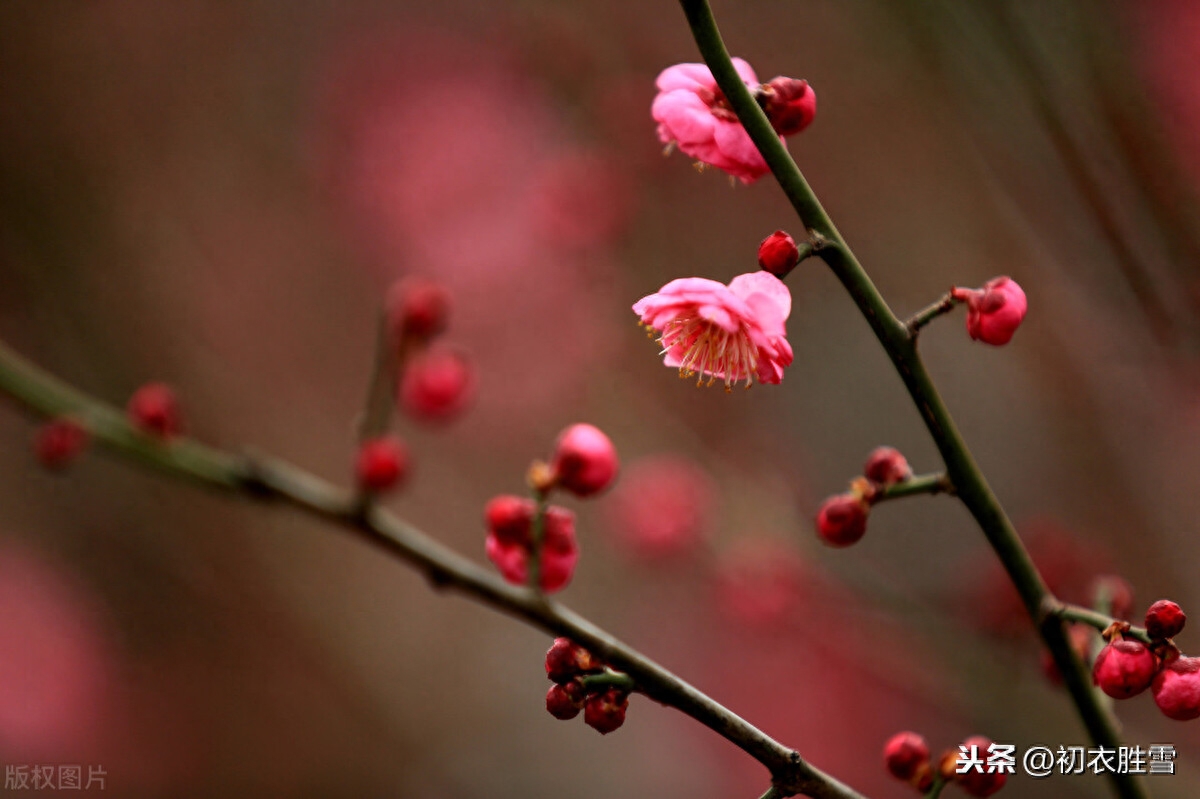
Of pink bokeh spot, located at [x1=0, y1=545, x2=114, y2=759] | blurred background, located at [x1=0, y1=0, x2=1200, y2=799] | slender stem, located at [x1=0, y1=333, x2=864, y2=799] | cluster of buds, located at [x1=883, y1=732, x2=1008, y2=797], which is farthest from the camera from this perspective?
pink bokeh spot, located at [x1=0, y1=545, x2=114, y2=759]

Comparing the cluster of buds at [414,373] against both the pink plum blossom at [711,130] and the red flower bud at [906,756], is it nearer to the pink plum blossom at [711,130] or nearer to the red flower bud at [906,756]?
the pink plum blossom at [711,130]

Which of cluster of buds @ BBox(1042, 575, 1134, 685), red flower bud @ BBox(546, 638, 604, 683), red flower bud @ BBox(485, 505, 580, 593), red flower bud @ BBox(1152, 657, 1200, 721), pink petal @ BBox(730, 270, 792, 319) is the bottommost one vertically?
red flower bud @ BBox(1152, 657, 1200, 721)

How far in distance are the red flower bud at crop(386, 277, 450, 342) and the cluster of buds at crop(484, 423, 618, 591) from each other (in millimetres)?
104

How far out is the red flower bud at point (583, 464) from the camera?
488mm

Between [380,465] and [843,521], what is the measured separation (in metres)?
0.30

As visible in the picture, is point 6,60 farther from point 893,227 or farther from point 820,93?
point 893,227

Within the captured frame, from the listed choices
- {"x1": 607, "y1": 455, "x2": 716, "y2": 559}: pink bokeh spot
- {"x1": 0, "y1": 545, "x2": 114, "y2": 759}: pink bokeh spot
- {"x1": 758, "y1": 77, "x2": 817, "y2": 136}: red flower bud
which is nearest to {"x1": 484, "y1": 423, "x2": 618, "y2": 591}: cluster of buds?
{"x1": 758, "y1": 77, "x2": 817, "y2": 136}: red flower bud

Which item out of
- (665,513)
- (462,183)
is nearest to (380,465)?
(665,513)

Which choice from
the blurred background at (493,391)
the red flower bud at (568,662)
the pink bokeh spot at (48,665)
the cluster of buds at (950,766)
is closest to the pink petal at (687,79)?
the red flower bud at (568,662)

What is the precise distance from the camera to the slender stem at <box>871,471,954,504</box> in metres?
0.52

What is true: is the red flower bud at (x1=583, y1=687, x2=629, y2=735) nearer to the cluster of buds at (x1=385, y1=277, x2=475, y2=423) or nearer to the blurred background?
the cluster of buds at (x1=385, y1=277, x2=475, y2=423)

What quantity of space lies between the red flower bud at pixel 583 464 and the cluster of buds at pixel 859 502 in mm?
165

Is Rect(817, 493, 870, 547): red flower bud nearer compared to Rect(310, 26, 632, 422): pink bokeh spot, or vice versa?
Rect(817, 493, 870, 547): red flower bud

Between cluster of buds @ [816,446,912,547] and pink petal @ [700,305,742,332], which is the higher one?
pink petal @ [700,305,742,332]
